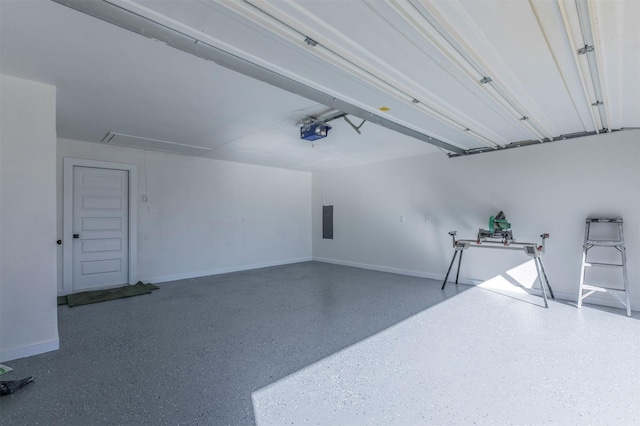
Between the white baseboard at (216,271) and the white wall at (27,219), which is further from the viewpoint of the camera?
the white baseboard at (216,271)

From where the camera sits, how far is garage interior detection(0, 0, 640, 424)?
5.92 ft

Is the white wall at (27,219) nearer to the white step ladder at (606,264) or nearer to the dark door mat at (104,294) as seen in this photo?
the dark door mat at (104,294)

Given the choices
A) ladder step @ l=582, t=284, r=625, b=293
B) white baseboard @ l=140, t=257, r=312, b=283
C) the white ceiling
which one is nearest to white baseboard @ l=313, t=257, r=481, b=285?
white baseboard @ l=140, t=257, r=312, b=283

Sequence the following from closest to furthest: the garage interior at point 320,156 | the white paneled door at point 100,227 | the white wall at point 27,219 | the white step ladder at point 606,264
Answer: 1. the garage interior at point 320,156
2. the white wall at point 27,219
3. the white step ladder at point 606,264
4. the white paneled door at point 100,227

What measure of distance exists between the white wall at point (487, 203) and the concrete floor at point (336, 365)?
90 centimetres

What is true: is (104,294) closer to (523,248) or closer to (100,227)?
(100,227)

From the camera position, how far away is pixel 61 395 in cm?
202

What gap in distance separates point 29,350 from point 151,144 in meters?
3.35

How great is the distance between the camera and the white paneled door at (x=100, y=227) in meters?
4.71

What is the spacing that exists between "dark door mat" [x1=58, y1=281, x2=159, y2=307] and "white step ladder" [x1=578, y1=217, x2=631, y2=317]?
21.0 ft

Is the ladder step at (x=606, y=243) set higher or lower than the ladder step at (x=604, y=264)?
higher

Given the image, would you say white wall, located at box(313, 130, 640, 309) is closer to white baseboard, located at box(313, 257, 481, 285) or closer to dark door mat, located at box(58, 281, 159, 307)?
white baseboard, located at box(313, 257, 481, 285)

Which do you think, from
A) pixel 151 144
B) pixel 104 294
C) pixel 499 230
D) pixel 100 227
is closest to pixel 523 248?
pixel 499 230

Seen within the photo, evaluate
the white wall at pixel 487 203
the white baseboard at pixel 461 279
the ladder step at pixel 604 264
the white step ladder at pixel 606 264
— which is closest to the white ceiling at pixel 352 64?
the white wall at pixel 487 203
